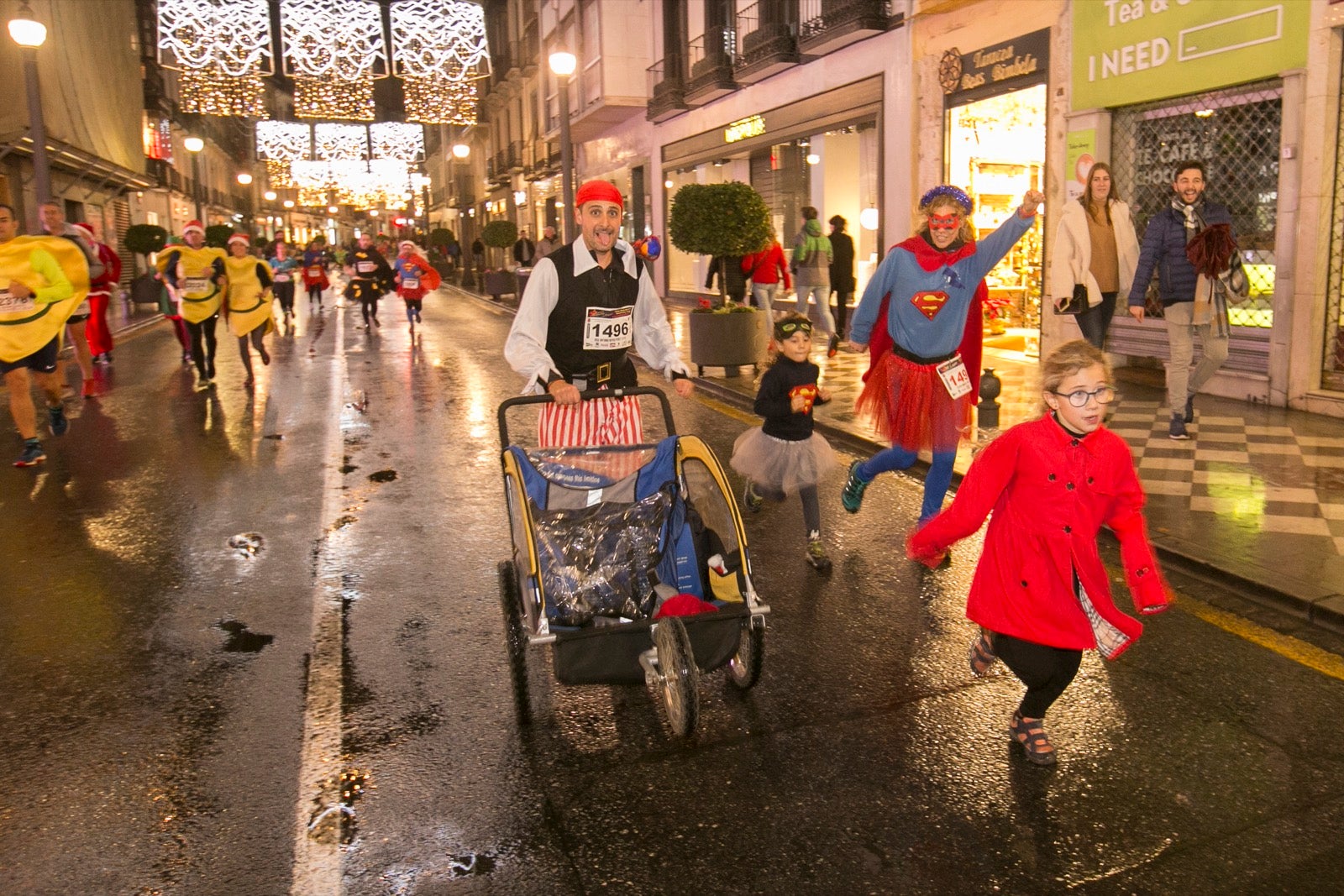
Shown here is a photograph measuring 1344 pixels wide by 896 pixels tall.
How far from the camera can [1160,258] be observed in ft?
26.7

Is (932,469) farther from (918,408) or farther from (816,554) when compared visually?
(816,554)

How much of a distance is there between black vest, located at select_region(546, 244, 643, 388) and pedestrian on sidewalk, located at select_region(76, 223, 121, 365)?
942 centimetres

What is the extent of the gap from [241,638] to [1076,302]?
6157 millimetres

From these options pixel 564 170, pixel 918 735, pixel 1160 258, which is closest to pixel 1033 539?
pixel 918 735

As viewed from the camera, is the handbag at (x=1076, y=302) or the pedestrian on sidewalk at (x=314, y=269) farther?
the pedestrian on sidewalk at (x=314, y=269)

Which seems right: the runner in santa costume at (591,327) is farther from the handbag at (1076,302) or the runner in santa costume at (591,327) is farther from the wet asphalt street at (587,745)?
the handbag at (1076,302)

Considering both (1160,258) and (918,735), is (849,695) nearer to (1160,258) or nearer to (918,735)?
(918,735)

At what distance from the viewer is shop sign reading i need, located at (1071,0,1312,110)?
9578mm

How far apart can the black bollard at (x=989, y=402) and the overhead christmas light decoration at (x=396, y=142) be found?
23.8 metres

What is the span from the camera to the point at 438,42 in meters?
18.4

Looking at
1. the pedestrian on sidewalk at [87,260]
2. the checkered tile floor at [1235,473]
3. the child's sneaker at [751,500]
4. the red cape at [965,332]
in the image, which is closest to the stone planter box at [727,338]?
the checkered tile floor at [1235,473]

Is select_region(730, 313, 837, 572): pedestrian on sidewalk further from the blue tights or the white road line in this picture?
the white road line

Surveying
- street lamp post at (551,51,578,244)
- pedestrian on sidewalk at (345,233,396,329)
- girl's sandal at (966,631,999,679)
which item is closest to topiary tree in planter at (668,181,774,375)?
street lamp post at (551,51,578,244)

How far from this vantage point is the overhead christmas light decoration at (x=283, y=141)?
96.3ft
